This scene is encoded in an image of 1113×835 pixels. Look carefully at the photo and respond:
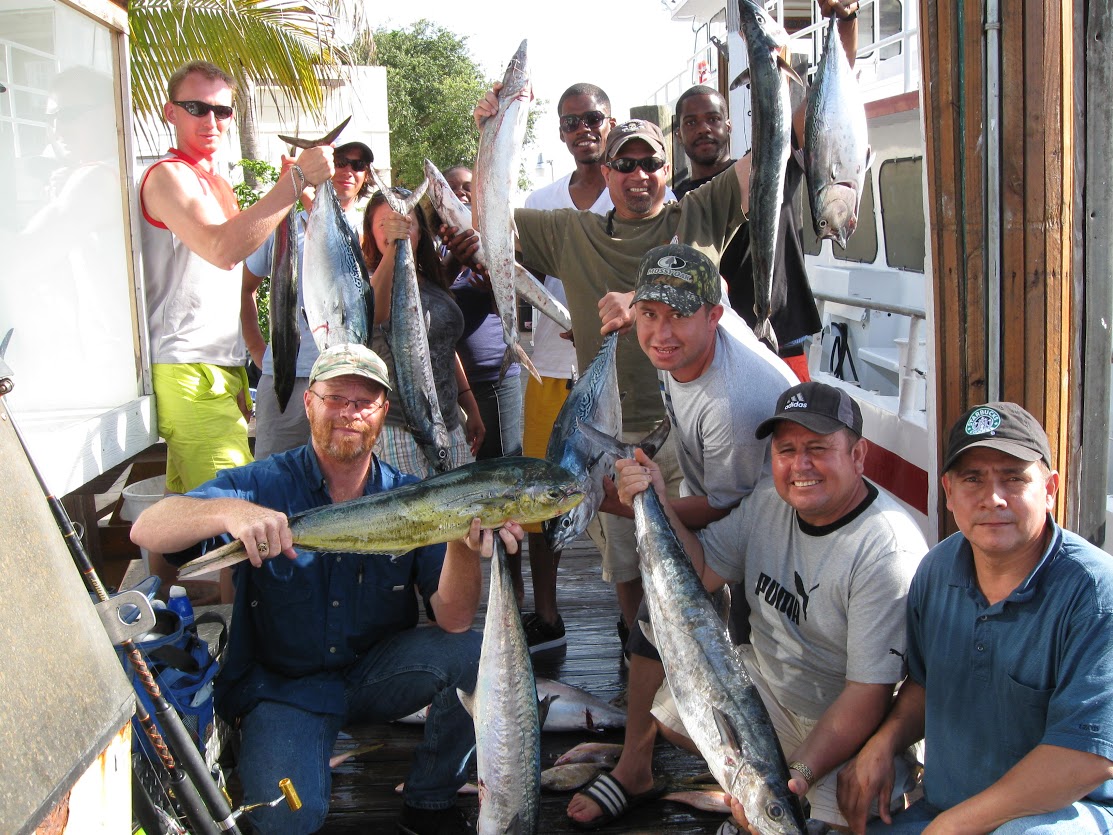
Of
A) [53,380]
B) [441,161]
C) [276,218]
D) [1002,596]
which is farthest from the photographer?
[441,161]

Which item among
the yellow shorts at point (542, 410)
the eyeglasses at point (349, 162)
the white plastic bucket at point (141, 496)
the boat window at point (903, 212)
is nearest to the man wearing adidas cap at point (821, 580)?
the yellow shorts at point (542, 410)

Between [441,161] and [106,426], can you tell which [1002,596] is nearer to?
[106,426]

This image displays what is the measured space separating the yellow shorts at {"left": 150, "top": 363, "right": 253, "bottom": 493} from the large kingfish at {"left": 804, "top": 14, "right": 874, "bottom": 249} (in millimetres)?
2371

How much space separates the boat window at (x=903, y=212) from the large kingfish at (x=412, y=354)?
319cm

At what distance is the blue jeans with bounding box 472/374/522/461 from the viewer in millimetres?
4453

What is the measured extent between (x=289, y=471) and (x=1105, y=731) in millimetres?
2197

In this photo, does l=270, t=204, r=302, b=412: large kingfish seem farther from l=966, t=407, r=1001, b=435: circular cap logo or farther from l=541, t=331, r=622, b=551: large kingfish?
l=966, t=407, r=1001, b=435: circular cap logo

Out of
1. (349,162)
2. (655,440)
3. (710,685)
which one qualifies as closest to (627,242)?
(655,440)

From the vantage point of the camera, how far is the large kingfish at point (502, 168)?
3.15 m

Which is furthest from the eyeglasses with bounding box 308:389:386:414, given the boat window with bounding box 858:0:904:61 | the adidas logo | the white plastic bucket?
the boat window with bounding box 858:0:904:61

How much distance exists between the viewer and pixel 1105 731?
191 centimetres

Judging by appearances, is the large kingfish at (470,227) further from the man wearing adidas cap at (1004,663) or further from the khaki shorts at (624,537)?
the man wearing adidas cap at (1004,663)

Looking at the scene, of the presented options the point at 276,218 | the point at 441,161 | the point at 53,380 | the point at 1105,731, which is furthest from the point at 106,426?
the point at 441,161

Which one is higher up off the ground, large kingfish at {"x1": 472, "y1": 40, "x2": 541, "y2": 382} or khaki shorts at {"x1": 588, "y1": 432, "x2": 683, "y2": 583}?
large kingfish at {"x1": 472, "y1": 40, "x2": 541, "y2": 382}
